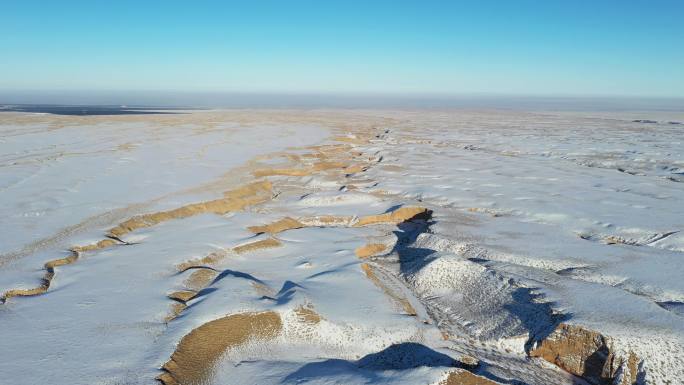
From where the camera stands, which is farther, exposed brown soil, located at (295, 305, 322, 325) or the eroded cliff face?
exposed brown soil, located at (295, 305, 322, 325)

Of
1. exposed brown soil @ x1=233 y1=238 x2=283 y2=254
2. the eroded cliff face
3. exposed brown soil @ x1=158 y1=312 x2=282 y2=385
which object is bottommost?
the eroded cliff face

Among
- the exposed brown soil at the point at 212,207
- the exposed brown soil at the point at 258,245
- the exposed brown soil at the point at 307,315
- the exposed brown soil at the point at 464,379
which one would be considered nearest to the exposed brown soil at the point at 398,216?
the exposed brown soil at the point at 258,245

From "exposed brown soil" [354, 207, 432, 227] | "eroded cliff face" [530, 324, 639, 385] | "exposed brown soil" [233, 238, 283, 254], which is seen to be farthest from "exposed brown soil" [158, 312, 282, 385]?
"exposed brown soil" [354, 207, 432, 227]

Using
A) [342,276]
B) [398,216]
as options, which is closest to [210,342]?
[342,276]

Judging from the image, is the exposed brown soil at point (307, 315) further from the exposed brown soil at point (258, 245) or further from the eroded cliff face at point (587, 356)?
the eroded cliff face at point (587, 356)

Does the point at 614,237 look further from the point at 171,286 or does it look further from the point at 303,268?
the point at 171,286

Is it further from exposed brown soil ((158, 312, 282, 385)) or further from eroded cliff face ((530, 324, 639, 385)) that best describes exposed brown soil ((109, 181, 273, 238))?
eroded cliff face ((530, 324, 639, 385))

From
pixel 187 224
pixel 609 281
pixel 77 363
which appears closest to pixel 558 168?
pixel 609 281
